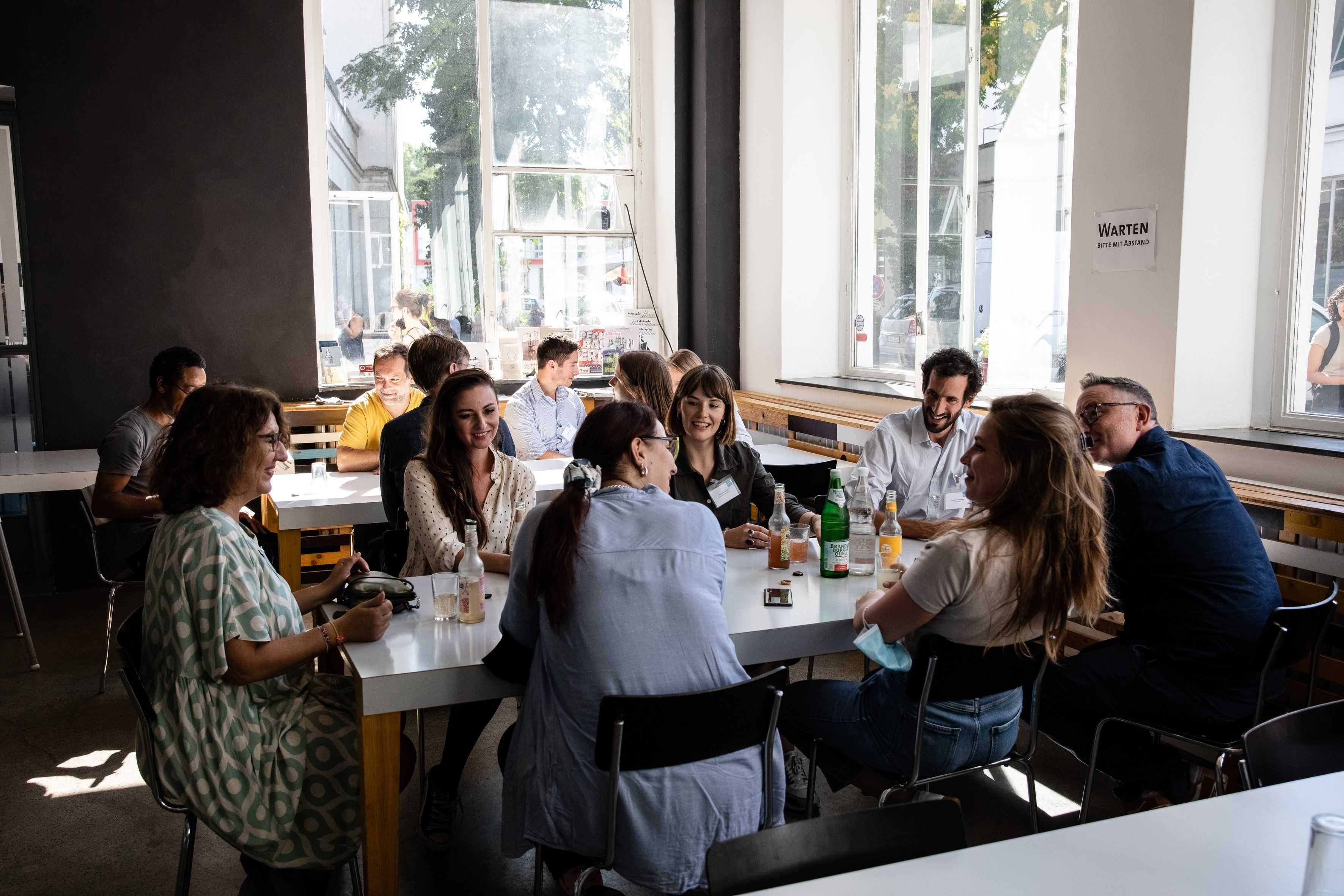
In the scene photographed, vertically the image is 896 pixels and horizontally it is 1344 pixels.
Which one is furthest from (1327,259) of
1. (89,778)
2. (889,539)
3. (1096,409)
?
(89,778)

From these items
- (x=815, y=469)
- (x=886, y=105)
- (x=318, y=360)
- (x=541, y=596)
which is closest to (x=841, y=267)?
(x=886, y=105)

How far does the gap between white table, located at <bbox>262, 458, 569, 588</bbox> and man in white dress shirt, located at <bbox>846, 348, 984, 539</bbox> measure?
1183 mm

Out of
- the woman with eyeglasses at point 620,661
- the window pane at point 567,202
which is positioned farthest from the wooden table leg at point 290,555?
the window pane at point 567,202

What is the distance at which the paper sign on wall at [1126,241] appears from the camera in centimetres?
368

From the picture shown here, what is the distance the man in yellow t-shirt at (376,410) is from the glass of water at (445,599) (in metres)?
2.52

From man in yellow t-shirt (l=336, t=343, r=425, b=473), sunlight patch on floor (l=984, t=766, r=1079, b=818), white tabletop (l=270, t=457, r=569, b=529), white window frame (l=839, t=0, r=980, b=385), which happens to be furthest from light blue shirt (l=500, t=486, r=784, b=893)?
white window frame (l=839, t=0, r=980, b=385)

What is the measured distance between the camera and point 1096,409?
300cm

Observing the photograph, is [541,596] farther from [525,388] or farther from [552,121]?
[552,121]

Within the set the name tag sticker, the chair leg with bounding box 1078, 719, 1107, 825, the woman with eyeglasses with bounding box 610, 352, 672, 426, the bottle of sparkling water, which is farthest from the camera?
the woman with eyeglasses with bounding box 610, 352, 672, 426

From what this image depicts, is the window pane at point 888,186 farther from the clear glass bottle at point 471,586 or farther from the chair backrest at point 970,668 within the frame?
the clear glass bottle at point 471,586

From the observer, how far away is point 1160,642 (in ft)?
8.81

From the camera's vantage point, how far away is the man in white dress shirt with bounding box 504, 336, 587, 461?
531 cm

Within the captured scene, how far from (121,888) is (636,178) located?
233 inches

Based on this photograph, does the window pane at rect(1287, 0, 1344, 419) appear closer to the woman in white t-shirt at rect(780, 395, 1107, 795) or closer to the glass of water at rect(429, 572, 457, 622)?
the woman in white t-shirt at rect(780, 395, 1107, 795)
